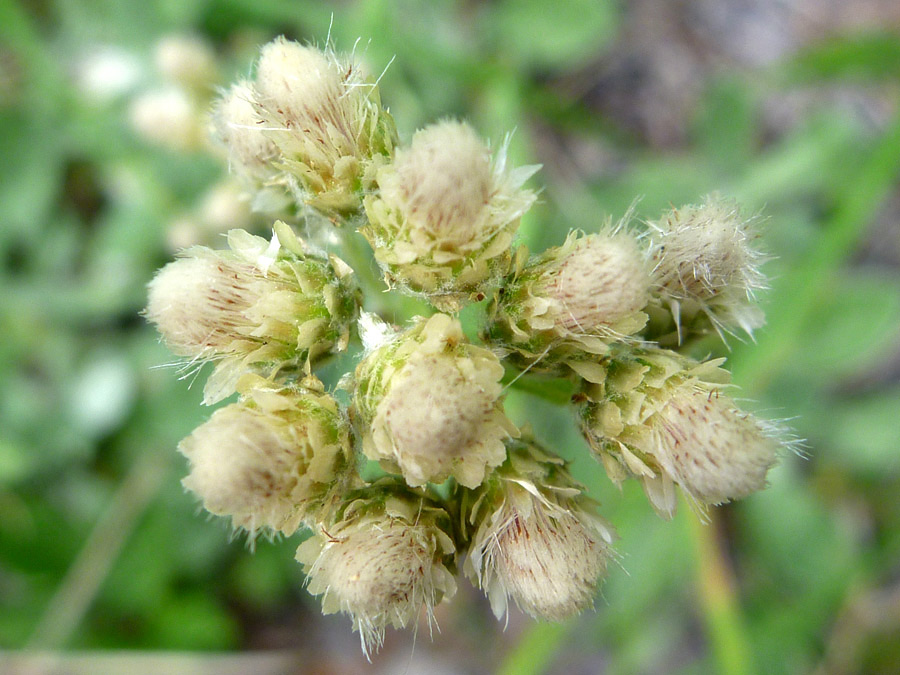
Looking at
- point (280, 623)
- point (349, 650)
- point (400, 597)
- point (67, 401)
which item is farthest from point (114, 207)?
point (400, 597)

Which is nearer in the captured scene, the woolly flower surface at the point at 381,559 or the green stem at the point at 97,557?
the woolly flower surface at the point at 381,559

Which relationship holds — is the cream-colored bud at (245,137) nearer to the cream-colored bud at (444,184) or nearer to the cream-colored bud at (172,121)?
the cream-colored bud at (444,184)

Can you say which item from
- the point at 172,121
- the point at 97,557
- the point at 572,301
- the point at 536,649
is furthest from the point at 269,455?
the point at 97,557

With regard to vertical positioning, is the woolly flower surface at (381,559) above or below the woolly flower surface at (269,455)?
below

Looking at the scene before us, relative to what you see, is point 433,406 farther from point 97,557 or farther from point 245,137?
point 97,557

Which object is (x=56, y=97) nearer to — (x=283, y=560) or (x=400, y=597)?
(x=283, y=560)

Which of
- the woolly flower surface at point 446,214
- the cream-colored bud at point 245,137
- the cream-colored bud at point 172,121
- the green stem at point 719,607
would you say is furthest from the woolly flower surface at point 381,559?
the cream-colored bud at point 172,121
